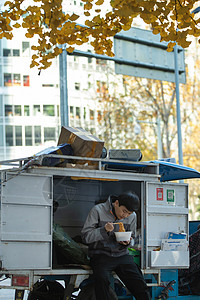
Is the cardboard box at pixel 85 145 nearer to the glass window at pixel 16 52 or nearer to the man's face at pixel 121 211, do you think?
the man's face at pixel 121 211

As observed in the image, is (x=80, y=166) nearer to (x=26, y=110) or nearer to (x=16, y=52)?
(x=16, y=52)

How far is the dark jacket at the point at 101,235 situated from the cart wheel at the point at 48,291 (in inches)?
37.0

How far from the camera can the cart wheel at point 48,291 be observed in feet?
22.9

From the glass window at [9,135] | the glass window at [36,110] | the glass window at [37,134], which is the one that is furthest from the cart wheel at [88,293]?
Result: the glass window at [37,134]

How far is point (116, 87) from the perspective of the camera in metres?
29.3

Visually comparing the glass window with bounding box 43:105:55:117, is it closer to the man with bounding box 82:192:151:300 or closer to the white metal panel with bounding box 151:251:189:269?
the white metal panel with bounding box 151:251:189:269

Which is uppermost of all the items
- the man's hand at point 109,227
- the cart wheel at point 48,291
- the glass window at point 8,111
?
the glass window at point 8,111

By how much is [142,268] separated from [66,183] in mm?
1626

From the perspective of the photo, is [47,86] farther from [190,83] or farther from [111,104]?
[190,83]

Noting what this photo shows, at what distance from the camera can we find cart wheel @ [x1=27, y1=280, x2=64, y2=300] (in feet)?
22.9

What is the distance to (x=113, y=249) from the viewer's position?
20.7ft

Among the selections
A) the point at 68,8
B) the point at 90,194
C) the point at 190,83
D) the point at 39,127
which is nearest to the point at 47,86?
the point at 39,127

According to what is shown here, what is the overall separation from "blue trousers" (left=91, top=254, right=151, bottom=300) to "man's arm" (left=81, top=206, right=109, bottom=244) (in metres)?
0.20

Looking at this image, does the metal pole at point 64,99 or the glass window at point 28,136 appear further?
the glass window at point 28,136
